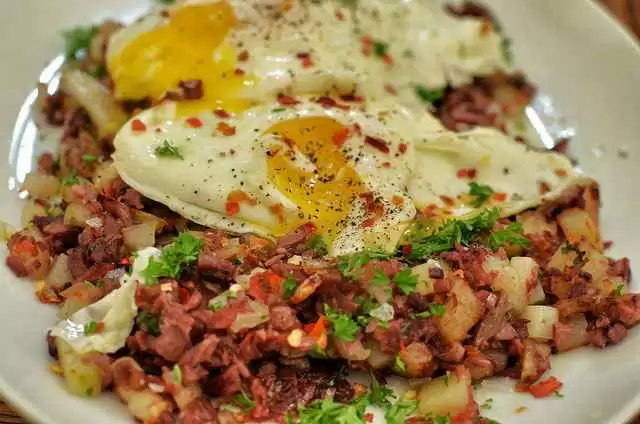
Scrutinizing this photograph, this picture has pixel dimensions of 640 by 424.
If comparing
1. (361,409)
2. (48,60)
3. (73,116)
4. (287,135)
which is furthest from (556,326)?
(48,60)

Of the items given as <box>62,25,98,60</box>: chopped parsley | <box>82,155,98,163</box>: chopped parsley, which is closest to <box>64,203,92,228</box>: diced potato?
<box>82,155,98,163</box>: chopped parsley

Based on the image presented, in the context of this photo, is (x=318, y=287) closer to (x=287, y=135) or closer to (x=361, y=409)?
(x=361, y=409)

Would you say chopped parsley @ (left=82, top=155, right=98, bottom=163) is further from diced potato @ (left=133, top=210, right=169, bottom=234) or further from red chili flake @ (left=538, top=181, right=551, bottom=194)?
red chili flake @ (left=538, top=181, right=551, bottom=194)

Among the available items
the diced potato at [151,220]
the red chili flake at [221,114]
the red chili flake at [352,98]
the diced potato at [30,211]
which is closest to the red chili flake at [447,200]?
the red chili flake at [352,98]

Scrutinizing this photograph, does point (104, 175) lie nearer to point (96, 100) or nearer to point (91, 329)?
point (96, 100)

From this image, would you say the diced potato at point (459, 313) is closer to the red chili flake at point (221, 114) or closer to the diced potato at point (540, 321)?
the diced potato at point (540, 321)
